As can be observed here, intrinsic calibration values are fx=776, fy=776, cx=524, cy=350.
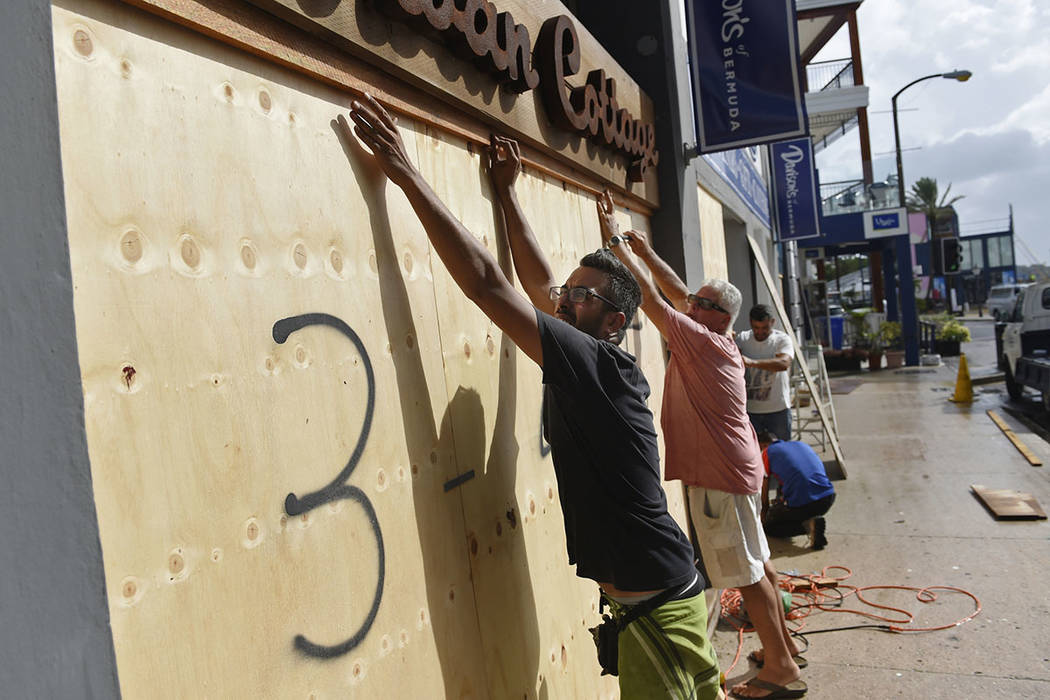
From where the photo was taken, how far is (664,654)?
2619 millimetres

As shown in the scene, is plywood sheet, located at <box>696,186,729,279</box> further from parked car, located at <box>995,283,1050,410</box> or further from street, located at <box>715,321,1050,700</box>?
parked car, located at <box>995,283,1050,410</box>

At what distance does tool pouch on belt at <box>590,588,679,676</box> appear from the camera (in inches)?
104

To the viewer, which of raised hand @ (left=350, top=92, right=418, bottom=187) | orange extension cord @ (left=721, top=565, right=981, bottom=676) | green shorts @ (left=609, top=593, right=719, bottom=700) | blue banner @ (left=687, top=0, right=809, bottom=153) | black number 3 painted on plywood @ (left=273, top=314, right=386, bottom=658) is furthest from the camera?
blue banner @ (left=687, top=0, right=809, bottom=153)

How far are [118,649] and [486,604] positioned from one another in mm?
1481

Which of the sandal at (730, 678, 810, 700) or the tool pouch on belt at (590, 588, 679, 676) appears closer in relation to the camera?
the tool pouch on belt at (590, 588, 679, 676)

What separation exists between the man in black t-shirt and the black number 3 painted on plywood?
0.40m

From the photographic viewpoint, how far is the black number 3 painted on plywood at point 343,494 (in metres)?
1.88

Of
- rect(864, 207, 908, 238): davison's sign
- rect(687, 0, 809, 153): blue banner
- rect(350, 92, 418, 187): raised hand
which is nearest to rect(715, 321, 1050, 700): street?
rect(687, 0, 809, 153): blue banner

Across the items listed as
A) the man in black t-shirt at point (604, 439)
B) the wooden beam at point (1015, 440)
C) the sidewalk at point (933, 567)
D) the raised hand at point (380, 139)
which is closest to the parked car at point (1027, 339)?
the wooden beam at point (1015, 440)

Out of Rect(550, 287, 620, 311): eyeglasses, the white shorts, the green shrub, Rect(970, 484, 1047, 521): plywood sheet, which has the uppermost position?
Rect(550, 287, 620, 311): eyeglasses

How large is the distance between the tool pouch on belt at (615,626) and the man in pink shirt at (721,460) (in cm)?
143

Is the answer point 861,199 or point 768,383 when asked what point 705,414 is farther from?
point 861,199

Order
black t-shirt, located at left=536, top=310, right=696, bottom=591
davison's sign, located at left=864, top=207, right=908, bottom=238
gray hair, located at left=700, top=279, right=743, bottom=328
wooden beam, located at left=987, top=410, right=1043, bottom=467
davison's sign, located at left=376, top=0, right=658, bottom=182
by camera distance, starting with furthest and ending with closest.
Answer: davison's sign, located at left=864, top=207, right=908, bottom=238 → wooden beam, located at left=987, top=410, right=1043, bottom=467 → gray hair, located at left=700, top=279, right=743, bottom=328 → davison's sign, located at left=376, top=0, right=658, bottom=182 → black t-shirt, located at left=536, top=310, right=696, bottom=591

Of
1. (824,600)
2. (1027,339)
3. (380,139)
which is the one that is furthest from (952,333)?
(380,139)
